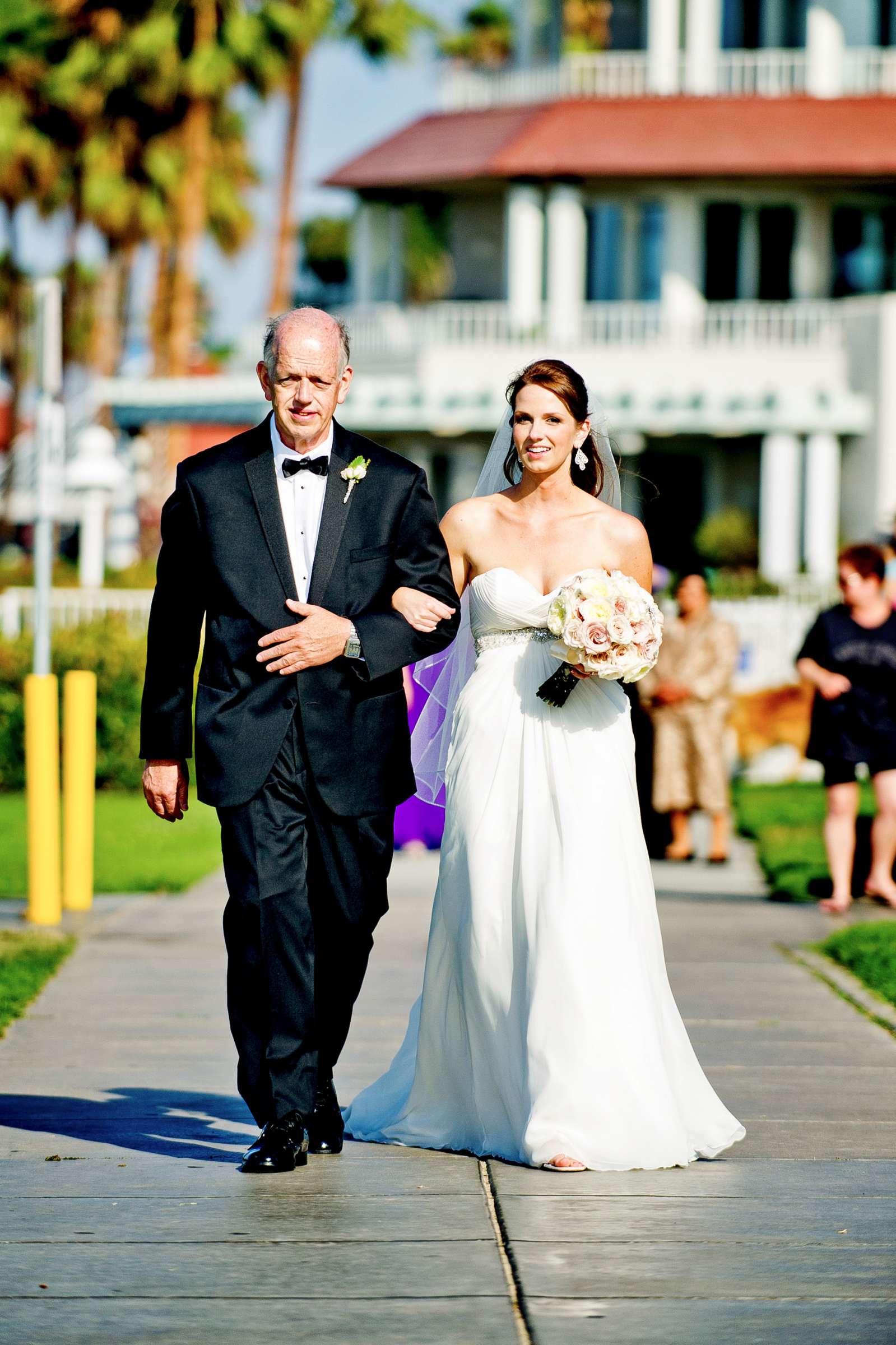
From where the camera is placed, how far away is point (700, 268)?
3002 centimetres

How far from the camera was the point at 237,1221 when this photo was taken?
197 inches

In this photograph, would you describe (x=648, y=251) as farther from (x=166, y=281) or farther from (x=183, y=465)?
(x=183, y=465)

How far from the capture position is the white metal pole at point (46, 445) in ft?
36.2

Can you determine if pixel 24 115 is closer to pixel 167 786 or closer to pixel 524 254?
pixel 524 254

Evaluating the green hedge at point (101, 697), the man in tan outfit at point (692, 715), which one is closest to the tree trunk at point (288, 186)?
the green hedge at point (101, 697)

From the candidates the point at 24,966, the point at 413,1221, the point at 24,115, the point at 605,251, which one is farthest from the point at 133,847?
the point at 24,115

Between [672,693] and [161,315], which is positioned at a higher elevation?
[161,315]

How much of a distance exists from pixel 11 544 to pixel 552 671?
173ft

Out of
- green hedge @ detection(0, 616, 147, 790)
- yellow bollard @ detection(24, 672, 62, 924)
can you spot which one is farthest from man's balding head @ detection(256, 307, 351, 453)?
green hedge @ detection(0, 616, 147, 790)

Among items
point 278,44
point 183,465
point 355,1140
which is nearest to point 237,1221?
point 355,1140

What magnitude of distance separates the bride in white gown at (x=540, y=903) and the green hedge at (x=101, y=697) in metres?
12.1

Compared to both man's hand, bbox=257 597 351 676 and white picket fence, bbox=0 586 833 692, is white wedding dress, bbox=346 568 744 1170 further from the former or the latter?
white picket fence, bbox=0 586 833 692

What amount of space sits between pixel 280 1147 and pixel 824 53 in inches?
1068

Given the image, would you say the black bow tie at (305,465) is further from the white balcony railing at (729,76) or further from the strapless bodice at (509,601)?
the white balcony railing at (729,76)
